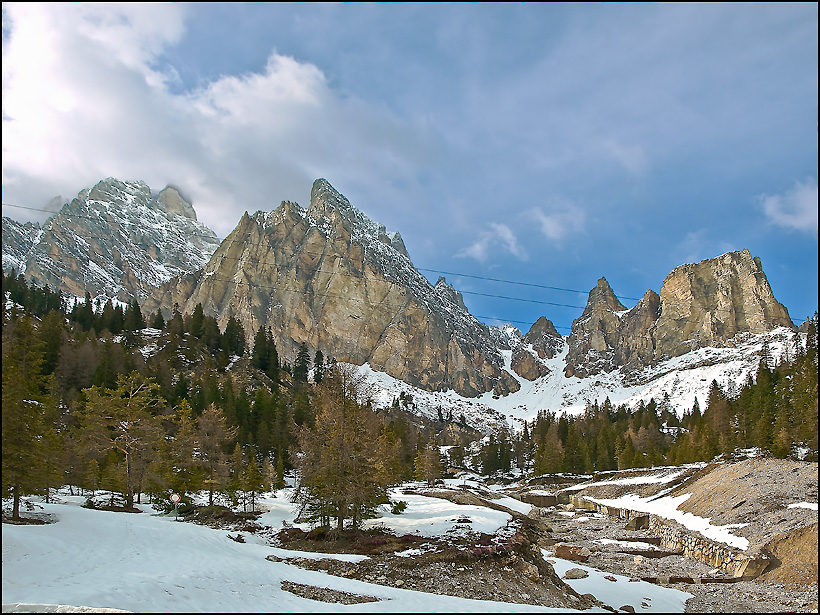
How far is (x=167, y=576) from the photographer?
1175 centimetres

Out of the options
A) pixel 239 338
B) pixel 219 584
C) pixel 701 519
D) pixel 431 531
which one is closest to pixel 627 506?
pixel 701 519

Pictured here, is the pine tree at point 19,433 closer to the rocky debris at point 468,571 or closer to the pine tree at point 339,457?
the rocky debris at point 468,571

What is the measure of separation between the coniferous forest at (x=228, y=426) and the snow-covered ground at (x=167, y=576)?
160 inches

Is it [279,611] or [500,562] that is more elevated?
[279,611]

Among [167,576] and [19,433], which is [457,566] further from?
[19,433]

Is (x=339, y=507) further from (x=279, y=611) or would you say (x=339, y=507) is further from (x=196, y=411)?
(x=196, y=411)

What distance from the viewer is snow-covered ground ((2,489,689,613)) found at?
962 cm

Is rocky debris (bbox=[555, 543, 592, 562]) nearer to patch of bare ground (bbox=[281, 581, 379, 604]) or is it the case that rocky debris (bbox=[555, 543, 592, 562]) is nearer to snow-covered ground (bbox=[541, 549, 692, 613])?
snow-covered ground (bbox=[541, 549, 692, 613])

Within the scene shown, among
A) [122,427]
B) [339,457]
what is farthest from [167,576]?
[122,427]

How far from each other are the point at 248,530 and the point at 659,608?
2011cm

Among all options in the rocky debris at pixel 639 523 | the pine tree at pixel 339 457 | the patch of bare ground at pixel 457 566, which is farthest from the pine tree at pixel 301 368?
the patch of bare ground at pixel 457 566

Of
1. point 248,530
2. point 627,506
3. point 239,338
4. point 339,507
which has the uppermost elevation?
A: point 239,338

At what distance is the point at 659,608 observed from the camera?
15.8 metres

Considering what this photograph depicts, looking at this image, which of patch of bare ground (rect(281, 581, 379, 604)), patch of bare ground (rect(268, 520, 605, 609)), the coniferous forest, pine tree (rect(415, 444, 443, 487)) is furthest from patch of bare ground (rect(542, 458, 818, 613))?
pine tree (rect(415, 444, 443, 487))
